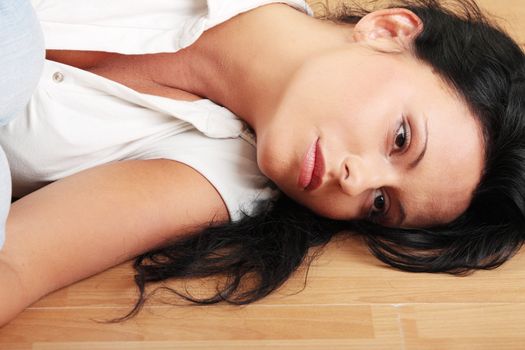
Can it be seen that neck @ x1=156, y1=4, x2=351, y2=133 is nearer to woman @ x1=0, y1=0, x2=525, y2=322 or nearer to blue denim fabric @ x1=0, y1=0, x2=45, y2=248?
woman @ x1=0, y1=0, x2=525, y2=322

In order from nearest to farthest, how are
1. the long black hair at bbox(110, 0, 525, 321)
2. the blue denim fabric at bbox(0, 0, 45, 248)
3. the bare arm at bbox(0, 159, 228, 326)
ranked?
the blue denim fabric at bbox(0, 0, 45, 248) → the bare arm at bbox(0, 159, 228, 326) → the long black hair at bbox(110, 0, 525, 321)

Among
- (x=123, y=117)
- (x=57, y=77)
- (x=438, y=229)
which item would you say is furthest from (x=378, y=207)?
(x=57, y=77)

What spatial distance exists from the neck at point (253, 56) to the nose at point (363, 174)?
0.16 meters

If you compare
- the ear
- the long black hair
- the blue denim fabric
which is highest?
the blue denim fabric

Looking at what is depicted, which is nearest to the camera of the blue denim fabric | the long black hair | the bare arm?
the blue denim fabric

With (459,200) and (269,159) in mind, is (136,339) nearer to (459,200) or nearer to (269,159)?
(269,159)

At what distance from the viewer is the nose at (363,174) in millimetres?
1023

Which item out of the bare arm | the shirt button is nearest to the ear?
the bare arm

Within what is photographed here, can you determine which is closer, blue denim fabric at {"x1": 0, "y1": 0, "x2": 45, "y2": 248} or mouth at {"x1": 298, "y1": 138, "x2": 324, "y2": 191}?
blue denim fabric at {"x1": 0, "y1": 0, "x2": 45, "y2": 248}

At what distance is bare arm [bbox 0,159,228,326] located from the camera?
955 millimetres

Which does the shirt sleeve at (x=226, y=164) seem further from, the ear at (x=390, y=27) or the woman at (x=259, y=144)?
the ear at (x=390, y=27)

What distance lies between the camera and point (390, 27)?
1.18 m

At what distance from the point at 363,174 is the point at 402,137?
0.08 metres

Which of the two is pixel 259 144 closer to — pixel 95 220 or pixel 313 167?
pixel 313 167
